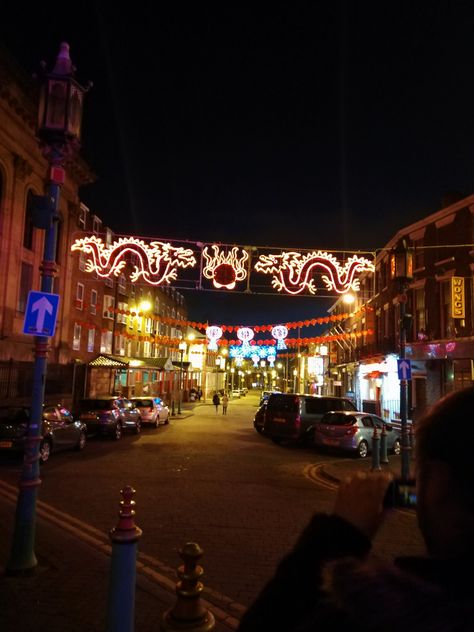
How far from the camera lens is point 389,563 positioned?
1057mm

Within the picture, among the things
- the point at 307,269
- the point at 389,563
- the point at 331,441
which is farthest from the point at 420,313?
the point at 389,563

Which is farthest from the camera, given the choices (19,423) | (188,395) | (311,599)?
(188,395)

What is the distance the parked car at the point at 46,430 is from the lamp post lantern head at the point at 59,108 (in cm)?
859

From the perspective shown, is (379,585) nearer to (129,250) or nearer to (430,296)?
(129,250)

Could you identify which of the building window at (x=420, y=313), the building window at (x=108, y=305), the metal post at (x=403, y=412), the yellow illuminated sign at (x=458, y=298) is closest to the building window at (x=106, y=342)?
the building window at (x=108, y=305)

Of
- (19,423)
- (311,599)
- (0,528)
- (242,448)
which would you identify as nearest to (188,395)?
(242,448)

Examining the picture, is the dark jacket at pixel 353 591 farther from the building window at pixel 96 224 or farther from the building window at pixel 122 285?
the building window at pixel 122 285

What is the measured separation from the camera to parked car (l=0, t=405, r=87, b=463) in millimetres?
13820

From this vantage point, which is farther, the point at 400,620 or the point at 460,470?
the point at 460,470

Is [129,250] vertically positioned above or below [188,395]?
above

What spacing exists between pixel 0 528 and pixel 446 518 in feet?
26.9

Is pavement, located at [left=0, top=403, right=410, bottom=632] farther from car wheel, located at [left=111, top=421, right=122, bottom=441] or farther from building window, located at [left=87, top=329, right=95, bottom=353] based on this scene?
building window, located at [left=87, top=329, right=95, bottom=353]

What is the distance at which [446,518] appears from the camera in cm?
113

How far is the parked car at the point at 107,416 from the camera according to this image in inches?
786
